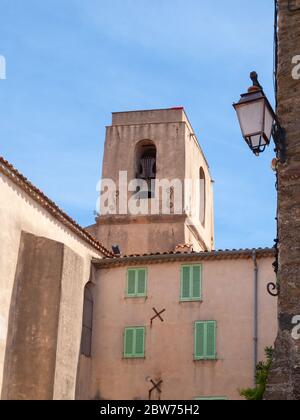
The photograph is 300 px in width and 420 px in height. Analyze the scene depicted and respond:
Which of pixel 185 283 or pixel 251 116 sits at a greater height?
pixel 185 283

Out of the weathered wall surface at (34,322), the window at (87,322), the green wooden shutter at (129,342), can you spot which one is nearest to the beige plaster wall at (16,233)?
the weathered wall surface at (34,322)

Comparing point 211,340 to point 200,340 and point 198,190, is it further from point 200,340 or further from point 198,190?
point 198,190

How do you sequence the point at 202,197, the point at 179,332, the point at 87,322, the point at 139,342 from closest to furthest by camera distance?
1. the point at 179,332
2. the point at 139,342
3. the point at 87,322
4. the point at 202,197

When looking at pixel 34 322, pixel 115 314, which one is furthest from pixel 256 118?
pixel 115 314

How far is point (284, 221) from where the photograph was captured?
332 inches

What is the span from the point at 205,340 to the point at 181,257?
8.48ft

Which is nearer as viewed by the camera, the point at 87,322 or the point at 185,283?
the point at 185,283

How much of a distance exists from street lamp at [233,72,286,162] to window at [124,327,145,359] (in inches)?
562

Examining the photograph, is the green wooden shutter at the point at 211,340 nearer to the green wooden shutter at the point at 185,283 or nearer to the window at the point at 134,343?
the green wooden shutter at the point at 185,283

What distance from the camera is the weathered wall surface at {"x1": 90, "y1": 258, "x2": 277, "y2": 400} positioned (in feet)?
68.3

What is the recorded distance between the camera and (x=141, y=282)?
22.6 m

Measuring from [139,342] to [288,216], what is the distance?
14145 millimetres

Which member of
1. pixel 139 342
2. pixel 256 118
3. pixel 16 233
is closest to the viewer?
pixel 256 118

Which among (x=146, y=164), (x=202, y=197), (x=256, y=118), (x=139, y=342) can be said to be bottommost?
(x=256, y=118)
